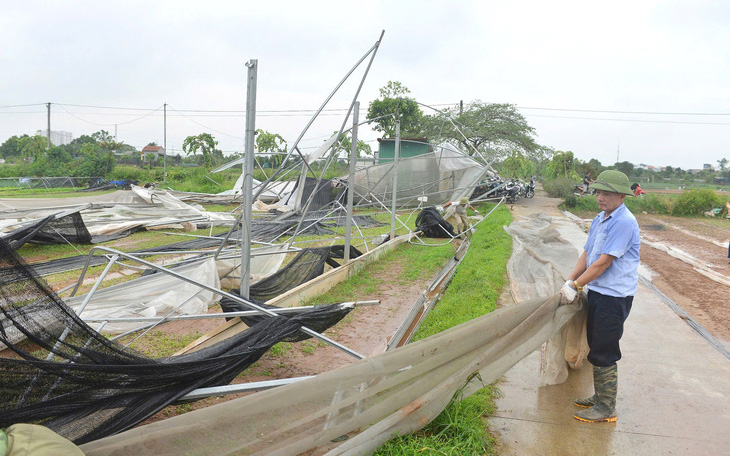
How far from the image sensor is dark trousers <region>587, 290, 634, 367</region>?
10.1 feet

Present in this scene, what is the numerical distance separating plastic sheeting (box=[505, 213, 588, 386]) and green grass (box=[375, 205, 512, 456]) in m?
0.28

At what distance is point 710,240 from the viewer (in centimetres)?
1270

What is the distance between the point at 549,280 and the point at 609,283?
9.86 ft

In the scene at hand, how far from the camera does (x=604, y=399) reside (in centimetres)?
311

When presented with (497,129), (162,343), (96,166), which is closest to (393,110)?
(497,129)

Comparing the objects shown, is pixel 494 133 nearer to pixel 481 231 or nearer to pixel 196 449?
pixel 481 231

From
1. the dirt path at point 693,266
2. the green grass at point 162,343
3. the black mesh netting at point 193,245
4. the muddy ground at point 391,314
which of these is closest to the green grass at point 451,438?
the muddy ground at point 391,314

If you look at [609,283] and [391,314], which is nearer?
[609,283]

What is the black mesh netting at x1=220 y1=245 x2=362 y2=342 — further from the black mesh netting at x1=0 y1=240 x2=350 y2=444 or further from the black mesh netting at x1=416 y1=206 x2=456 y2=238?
the black mesh netting at x1=416 y1=206 x2=456 y2=238

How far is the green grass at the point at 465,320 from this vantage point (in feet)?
8.68

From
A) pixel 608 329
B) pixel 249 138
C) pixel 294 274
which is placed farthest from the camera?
pixel 294 274

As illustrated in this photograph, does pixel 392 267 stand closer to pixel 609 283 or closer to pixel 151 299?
pixel 151 299

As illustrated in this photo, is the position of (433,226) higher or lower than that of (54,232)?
higher

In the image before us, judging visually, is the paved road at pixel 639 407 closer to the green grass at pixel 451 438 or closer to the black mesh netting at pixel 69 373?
the green grass at pixel 451 438
